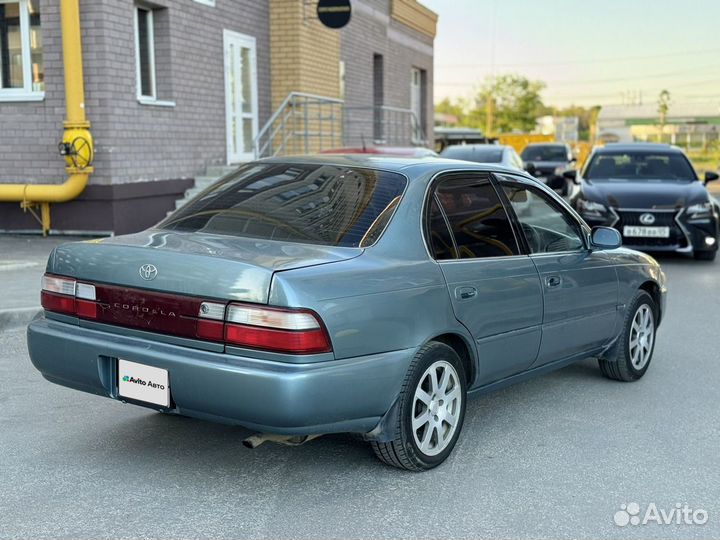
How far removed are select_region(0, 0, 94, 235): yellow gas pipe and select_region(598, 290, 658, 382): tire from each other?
330 inches

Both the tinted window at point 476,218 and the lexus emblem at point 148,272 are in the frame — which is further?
the tinted window at point 476,218

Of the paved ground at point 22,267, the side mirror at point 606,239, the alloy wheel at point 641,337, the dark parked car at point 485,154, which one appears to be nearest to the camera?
the side mirror at point 606,239

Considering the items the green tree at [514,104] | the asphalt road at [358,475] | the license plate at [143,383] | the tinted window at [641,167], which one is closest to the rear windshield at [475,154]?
the tinted window at [641,167]

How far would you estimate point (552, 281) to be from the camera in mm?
5297

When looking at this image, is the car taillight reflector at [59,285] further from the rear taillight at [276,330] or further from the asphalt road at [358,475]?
the rear taillight at [276,330]

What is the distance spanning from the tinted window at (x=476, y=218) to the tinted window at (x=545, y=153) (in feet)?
88.1

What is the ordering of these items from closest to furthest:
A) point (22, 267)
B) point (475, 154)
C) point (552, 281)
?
point (552, 281), point (22, 267), point (475, 154)

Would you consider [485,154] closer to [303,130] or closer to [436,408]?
[303,130]

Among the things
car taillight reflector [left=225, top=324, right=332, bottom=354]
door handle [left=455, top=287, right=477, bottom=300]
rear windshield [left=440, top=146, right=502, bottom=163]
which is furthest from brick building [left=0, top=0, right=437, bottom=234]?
car taillight reflector [left=225, top=324, right=332, bottom=354]

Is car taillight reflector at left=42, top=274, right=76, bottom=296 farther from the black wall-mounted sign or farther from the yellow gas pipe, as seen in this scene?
the black wall-mounted sign

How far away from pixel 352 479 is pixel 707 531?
1558 millimetres

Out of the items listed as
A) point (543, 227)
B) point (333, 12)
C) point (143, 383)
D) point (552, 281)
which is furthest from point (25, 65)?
point (143, 383)

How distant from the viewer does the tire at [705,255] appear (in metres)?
12.7

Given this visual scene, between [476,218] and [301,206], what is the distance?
0.98 m
